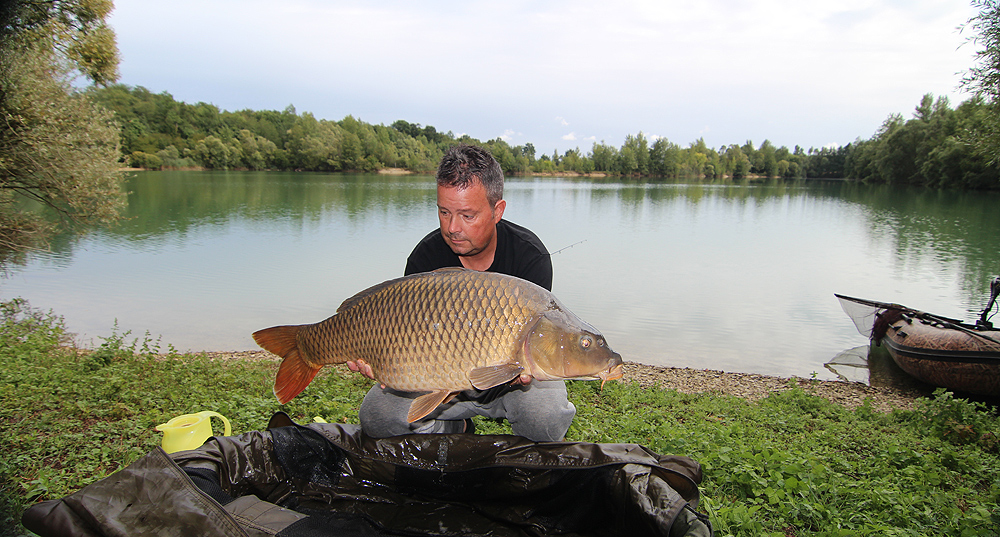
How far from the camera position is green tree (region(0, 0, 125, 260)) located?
20.1ft

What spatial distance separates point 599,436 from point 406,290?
1301mm

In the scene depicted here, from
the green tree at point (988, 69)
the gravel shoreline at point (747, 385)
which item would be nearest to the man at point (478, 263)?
the gravel shoreline at point (747, 385)

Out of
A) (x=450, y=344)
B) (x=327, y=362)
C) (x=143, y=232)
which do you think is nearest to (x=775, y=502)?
(x=450, y=344)

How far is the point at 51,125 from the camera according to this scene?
6.58 m

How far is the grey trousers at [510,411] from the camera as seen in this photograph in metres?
1.85

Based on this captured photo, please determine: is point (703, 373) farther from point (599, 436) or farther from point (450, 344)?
point (450, 344)

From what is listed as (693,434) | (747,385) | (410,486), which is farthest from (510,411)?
(747,385)

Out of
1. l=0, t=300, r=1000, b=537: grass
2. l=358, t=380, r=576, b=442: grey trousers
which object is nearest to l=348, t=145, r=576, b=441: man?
l=358, t=380, r=576, b=442: grey trousers

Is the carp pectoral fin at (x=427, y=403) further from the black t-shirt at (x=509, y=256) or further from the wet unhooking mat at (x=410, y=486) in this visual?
the black t-shirt at (x=509, y=256)

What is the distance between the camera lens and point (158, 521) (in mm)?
1176

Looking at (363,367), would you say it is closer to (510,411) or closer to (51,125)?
(510,411)

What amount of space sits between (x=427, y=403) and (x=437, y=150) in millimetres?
74826

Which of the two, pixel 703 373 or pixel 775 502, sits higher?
pixel 775 502

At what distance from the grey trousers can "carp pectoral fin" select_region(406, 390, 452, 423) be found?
411mm
